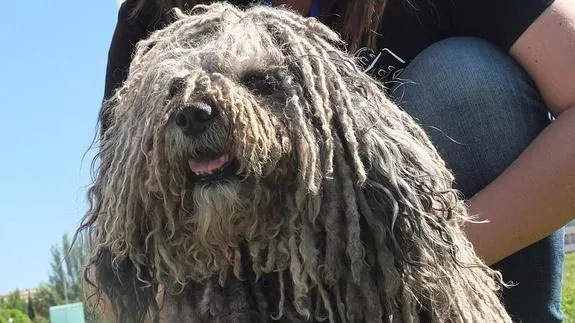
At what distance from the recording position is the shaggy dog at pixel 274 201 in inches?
72.8

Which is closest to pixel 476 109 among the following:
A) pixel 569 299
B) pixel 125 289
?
pixel 125 289

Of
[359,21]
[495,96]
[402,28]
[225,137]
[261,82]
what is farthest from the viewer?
[402,28]

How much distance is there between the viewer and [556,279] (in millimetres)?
2531

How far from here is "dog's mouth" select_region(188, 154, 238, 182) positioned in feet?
6.01

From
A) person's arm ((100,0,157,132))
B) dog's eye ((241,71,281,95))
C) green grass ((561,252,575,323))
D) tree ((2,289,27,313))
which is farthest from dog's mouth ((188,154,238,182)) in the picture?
tree ((2,289,27,313))

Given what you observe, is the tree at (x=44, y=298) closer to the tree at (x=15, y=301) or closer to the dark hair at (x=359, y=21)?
the tree at (x=15, y=301)

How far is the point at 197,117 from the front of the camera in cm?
182

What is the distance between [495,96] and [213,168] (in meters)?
0.88

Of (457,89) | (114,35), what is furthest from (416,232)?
(114,35)

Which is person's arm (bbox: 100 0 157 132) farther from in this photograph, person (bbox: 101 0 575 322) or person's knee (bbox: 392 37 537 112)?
person's knee (bbox: 392 37 537 112)

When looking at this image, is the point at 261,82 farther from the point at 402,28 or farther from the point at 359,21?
the point at 402,28

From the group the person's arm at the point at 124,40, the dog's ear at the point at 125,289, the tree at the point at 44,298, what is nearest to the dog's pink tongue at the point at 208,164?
the dog's ear at the point at 125,289

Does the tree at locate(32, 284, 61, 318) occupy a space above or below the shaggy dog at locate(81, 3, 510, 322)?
below

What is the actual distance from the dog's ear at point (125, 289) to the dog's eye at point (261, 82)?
0.46 m
